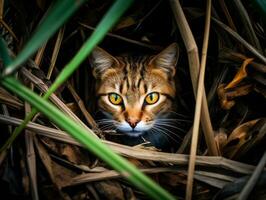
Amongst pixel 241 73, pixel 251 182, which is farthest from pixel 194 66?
pixel 251 182

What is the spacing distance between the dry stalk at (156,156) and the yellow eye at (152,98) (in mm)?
784

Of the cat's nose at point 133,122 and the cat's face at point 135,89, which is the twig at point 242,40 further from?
the cat's nose at point 133,122

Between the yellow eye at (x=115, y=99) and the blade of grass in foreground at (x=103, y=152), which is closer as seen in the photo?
the blade of grass in foreground at (x=103, y=152)

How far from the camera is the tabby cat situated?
2145mm

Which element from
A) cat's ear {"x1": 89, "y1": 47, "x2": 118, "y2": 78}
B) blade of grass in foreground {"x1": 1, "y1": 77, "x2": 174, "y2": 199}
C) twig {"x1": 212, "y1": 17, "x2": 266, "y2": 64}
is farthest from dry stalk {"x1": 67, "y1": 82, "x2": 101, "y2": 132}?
blade of grass in foreground {"x1": 1, "y1": 77, "x2": 174, "y2": 199}

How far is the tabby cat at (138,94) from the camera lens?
2145 millimetres

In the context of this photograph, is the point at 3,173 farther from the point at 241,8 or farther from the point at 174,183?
the point at 241,8

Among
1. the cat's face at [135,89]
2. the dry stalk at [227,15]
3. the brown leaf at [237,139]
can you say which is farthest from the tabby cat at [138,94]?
the brown leaf at [237,139]

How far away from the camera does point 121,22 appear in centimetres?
222

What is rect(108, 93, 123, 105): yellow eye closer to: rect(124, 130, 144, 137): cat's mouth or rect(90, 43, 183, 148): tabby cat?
rect(90, 43, 183, 148): tabby cat

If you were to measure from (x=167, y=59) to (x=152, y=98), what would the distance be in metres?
0.28

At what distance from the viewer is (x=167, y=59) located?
7.51 feet

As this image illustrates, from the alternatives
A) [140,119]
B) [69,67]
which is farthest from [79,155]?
[69,67]

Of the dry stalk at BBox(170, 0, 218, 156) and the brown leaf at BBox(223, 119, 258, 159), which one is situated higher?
the dry stalk at BBox(170, 0, 218, 156)
